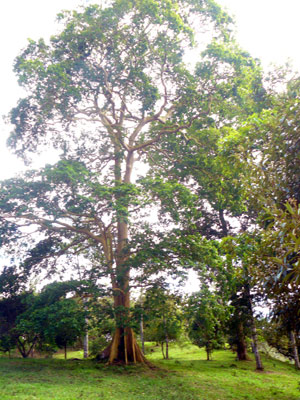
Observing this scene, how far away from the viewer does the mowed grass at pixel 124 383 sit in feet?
24.8

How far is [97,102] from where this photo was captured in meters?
13.1

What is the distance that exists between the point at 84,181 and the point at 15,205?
2.44 metres

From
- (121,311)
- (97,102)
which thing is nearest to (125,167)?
(97,102)

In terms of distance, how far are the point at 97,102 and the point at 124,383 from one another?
10.4 metres

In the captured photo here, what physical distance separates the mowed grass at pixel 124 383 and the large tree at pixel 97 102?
137 cm

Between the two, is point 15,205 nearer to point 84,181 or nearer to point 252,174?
point 84,181

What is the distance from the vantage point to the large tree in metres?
10.3

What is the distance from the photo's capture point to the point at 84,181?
10070 mm

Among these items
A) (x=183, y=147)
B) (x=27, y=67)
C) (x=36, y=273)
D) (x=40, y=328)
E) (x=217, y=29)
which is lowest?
(x=40, y=328)

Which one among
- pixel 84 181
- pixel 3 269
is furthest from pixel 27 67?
pixel 3 269

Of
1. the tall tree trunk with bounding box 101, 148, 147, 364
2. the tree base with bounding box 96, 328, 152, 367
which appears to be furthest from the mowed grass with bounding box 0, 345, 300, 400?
the tall tree trunk with bounding box 101, 148, 147, 364

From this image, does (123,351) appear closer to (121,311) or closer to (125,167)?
(121,311)

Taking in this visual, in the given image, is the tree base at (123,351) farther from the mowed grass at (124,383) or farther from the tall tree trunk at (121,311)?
the mowed grass at (124,383)

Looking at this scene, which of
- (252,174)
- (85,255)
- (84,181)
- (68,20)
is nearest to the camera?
(252,174)
